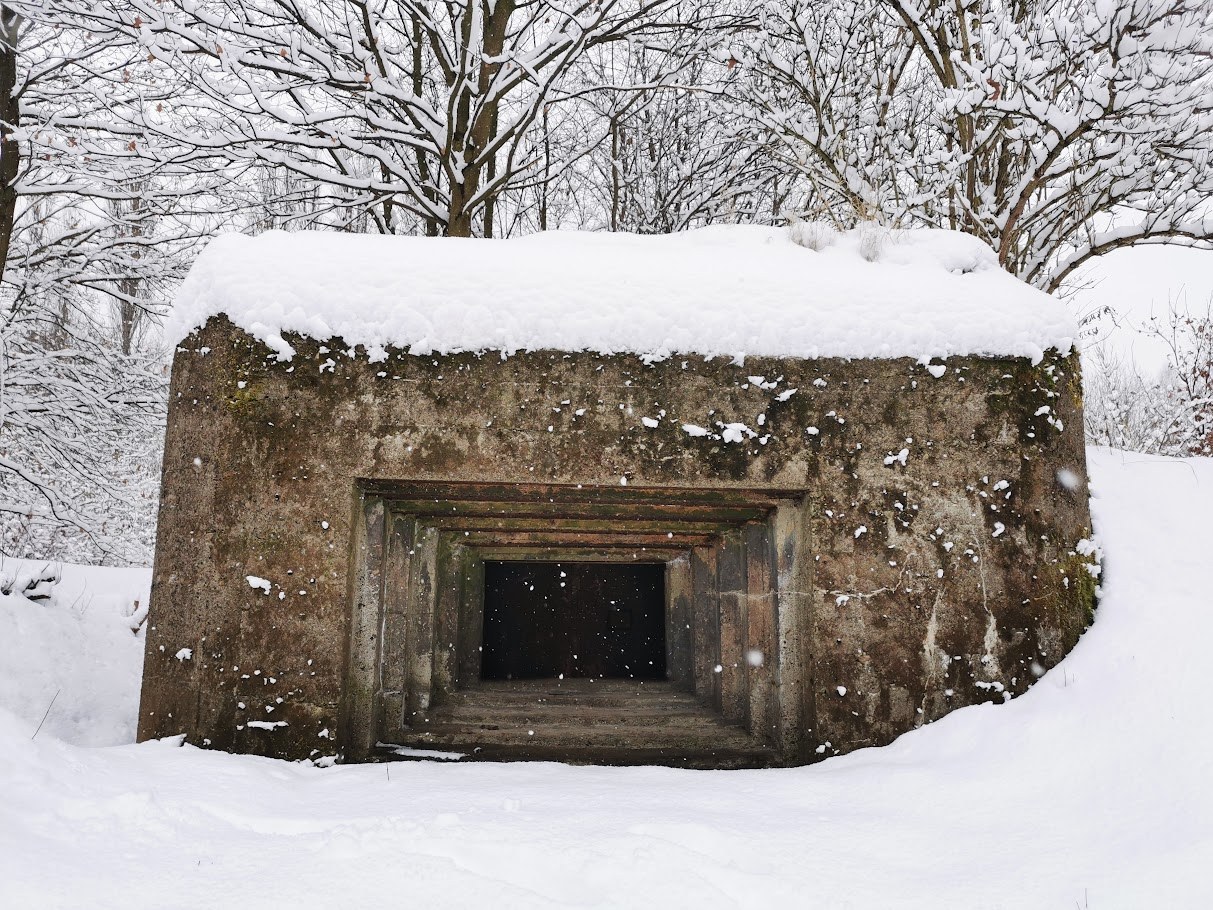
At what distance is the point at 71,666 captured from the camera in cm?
406

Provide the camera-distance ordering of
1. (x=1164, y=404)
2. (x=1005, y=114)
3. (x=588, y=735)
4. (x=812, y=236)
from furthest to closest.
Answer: (x=1164, y=404) < (x=1005, y=114) < (x=812, y=236) < (x=588, y=735)

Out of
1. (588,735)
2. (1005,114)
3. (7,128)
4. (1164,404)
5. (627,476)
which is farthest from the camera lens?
(1164,404)

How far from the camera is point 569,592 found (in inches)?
202

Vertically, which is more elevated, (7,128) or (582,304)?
(7,128)

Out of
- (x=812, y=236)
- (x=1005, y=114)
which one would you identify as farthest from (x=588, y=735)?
(x=1005, y=114)

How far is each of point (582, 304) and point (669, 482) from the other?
677 millimetres

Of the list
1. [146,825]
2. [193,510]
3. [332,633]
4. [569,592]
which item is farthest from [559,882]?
[569,592]

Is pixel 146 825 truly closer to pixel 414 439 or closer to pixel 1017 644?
pixel 414 439

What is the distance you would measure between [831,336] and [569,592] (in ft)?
10.0

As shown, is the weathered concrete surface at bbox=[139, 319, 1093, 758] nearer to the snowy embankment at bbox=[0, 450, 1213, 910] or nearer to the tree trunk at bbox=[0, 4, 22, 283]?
the snowy embankment at bbox=[0, 450, 1213, 910]

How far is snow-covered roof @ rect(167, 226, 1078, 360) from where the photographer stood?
8.32 ft

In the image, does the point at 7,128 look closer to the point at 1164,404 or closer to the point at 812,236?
the point at 812,236

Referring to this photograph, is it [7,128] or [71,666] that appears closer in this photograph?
[71,666]

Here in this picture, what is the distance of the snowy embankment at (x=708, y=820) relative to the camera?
1.51 m
